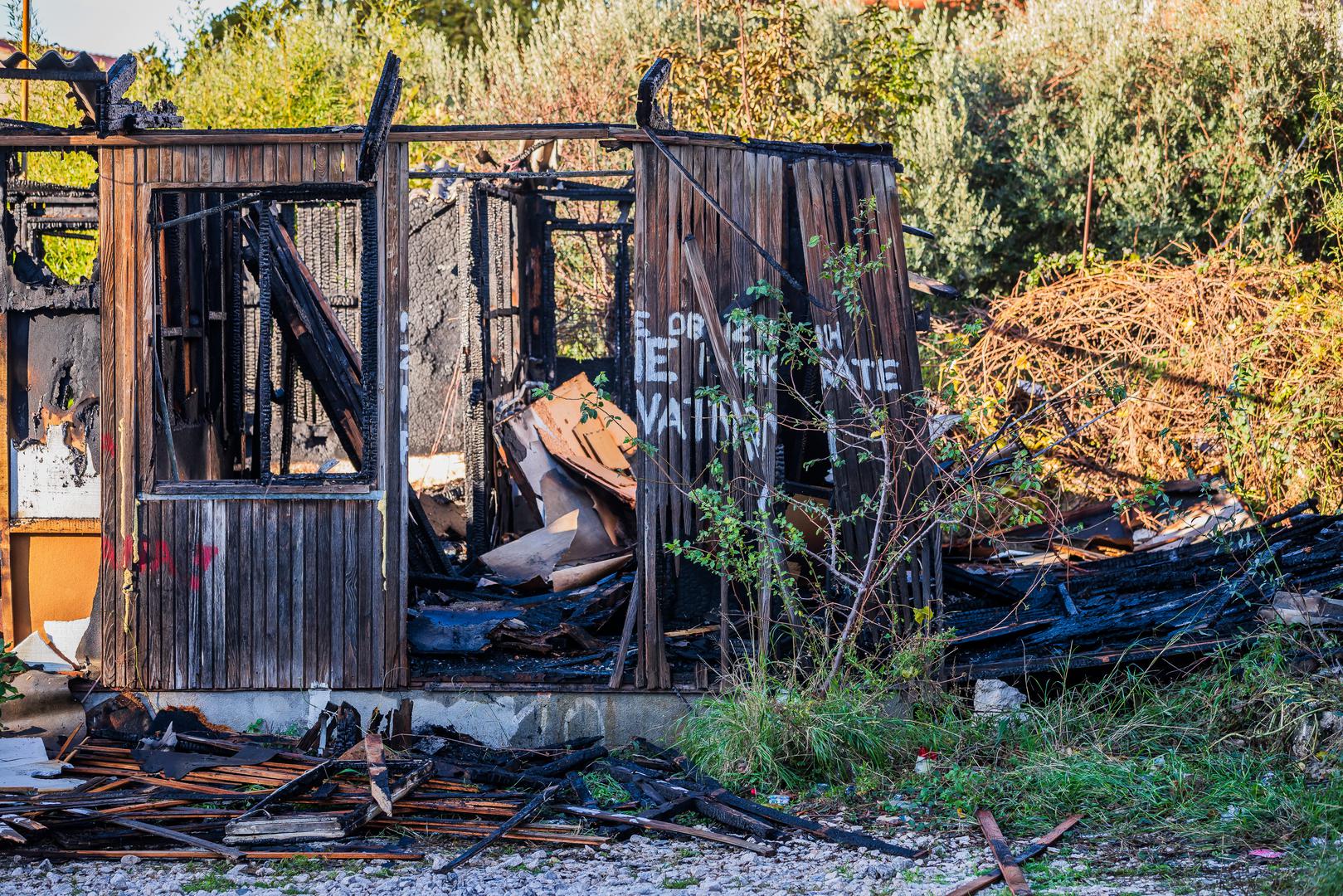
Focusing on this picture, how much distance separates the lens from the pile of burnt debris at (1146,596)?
6.53 m

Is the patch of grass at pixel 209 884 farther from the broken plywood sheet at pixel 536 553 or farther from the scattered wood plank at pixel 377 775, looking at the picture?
the broken plywood sheet at pixel 536 553

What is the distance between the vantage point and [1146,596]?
765 centimetres

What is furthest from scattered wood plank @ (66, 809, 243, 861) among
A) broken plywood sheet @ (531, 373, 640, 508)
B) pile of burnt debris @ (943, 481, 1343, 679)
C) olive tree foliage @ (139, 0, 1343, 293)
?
olive tree foliage @ (139, 0, 1343, 293)

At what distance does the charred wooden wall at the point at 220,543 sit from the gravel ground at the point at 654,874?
1685 mm

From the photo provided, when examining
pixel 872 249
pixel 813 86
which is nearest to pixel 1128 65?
pixel 813 86

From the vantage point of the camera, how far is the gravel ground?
455 centimetres

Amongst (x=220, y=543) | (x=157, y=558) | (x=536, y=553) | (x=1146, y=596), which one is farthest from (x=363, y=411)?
(x=1146, y=596)

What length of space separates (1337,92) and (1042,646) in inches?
423

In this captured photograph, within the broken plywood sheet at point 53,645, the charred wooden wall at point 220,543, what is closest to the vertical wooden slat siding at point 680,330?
the charred wooden wall at point 220,543

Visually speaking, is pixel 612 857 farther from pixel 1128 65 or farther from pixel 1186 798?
pixel 1128 65

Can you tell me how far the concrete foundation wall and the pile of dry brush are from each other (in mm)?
4490

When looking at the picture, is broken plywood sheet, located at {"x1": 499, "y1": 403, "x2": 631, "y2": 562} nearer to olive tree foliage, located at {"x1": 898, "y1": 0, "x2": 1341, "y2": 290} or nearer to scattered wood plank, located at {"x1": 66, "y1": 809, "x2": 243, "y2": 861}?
scattered wood plank, located at {"x1": 66, "y1": 809, "x2": 243, "y2": 861}

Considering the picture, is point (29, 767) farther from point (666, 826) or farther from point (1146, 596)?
point (1146, 596)

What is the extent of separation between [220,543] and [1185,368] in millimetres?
7941
